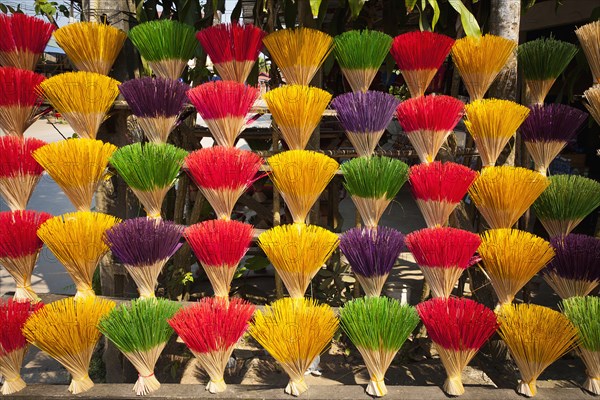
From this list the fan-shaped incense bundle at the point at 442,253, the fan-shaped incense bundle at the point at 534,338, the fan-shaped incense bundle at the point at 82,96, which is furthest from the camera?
the fan-shaped incense bundle at the point at 82,96

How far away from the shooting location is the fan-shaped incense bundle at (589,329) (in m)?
1.38

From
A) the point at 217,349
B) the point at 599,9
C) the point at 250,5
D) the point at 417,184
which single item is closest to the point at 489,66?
the point at 417,184

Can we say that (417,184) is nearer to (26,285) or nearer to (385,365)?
(385,365)

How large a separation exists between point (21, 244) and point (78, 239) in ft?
0.74

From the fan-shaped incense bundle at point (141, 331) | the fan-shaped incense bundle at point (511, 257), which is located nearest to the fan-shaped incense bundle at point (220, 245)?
the fan-shaped incense bundle at point (141, 331)

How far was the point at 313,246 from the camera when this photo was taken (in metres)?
1.53

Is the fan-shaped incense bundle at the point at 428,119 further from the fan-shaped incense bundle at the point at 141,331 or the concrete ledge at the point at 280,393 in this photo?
the fan-shaped incense bundle at the point at 141,331

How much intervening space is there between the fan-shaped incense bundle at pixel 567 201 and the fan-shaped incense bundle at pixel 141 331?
1.25m

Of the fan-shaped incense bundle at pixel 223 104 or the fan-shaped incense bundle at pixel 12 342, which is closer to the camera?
the fan-shaped incense bundle at pixel 12 342

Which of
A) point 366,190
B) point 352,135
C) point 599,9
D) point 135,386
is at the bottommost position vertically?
point 135,386

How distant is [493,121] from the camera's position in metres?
1.61

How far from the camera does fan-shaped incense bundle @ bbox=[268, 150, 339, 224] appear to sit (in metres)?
1.57

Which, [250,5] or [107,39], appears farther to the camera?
[250,5]

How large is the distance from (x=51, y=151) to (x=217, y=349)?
80 cm
